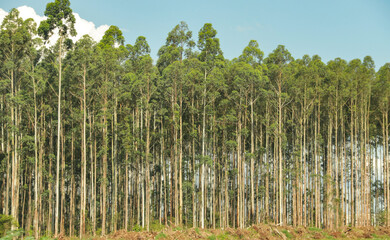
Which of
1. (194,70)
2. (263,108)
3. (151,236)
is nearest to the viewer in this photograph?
(151,236)

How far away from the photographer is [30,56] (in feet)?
77.3

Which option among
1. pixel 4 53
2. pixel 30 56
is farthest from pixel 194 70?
pixel 4 53

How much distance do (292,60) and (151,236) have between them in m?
18.6

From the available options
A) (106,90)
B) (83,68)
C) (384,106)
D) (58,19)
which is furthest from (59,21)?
(384,106)

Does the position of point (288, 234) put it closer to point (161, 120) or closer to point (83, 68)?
point (161, 120)

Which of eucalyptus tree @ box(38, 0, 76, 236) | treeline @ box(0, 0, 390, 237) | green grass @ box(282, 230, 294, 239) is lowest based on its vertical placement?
green grass @ box(282, 230, 294, 239)

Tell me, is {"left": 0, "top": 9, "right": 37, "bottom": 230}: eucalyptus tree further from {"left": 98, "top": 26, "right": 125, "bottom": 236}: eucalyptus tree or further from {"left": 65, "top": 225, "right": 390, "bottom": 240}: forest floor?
{"left": 65, "top": 225, "right": 390, "bottom": 240}: forest floor

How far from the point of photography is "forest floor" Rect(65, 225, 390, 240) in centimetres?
1495

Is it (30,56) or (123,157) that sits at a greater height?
(30,56)

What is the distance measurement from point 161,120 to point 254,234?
38.7 ft

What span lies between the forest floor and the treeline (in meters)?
5.38

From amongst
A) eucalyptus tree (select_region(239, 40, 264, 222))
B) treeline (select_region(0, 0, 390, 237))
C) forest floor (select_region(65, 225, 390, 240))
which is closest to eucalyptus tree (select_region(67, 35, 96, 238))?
treeline (select_region(0, 0, 390, 237))

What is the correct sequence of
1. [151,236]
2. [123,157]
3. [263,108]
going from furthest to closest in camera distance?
[263,108] → [123,157] → [151,236]

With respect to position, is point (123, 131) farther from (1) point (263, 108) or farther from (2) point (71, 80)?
(1) point (263, 108)
